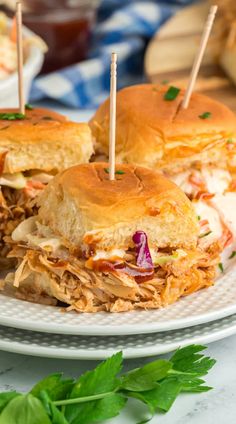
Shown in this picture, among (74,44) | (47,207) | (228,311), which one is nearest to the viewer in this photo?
(228,311)

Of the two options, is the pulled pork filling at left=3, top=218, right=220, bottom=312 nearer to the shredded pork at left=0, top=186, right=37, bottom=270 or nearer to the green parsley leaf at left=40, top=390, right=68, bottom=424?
the shredded pork at left=0, top=186, right=37, bottom=270

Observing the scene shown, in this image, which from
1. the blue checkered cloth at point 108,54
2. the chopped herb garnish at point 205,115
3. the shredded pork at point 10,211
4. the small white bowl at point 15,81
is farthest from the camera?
the blue checkered cloth at point 108,54

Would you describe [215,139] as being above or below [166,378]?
above

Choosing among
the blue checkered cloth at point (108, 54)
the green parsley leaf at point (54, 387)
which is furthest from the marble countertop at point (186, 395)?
the blue checkered cloth at point (108, 54)

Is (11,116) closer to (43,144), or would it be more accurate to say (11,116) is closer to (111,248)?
(43,144)

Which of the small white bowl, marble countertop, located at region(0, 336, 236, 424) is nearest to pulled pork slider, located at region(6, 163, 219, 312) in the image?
marble countertop, located at region(0, 336, 236, 424)

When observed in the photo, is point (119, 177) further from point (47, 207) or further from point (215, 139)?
point (215, 139)

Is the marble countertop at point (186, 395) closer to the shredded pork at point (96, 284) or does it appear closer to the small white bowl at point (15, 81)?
the shredded pork at point (96, 284)

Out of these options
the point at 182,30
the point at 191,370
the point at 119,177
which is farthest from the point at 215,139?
the point at 182,30

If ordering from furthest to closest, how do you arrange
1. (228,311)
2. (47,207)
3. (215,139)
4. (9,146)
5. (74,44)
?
1. (74,44)
2. (215,139)
3. (9,146)
4. (47,207)
5. (228,311)
